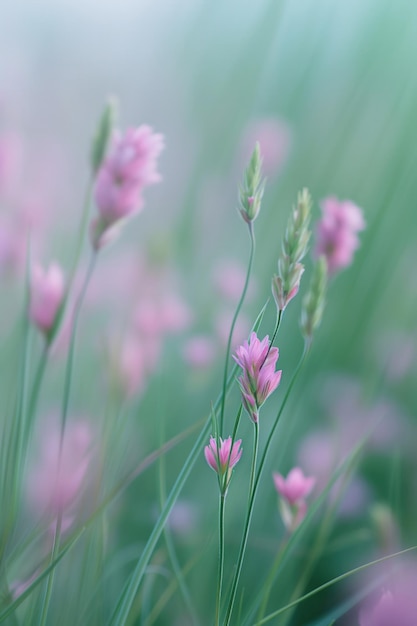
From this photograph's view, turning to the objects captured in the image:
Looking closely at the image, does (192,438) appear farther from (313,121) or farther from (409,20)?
(409,20)

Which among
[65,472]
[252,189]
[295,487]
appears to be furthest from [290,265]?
[65,472]

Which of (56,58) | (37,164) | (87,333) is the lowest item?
(87,333)

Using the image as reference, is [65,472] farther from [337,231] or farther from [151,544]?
[337,231]

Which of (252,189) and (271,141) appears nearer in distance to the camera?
(252,189)

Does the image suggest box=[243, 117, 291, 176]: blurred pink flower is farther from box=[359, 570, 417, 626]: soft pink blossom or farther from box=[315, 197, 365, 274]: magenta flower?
box=[359, 570, 417, 626]: soft pink blossom

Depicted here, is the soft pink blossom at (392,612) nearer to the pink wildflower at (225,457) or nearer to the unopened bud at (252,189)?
the pink wildflower at (225,457)

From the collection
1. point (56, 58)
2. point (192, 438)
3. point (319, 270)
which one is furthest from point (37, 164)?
point (319, 270)
